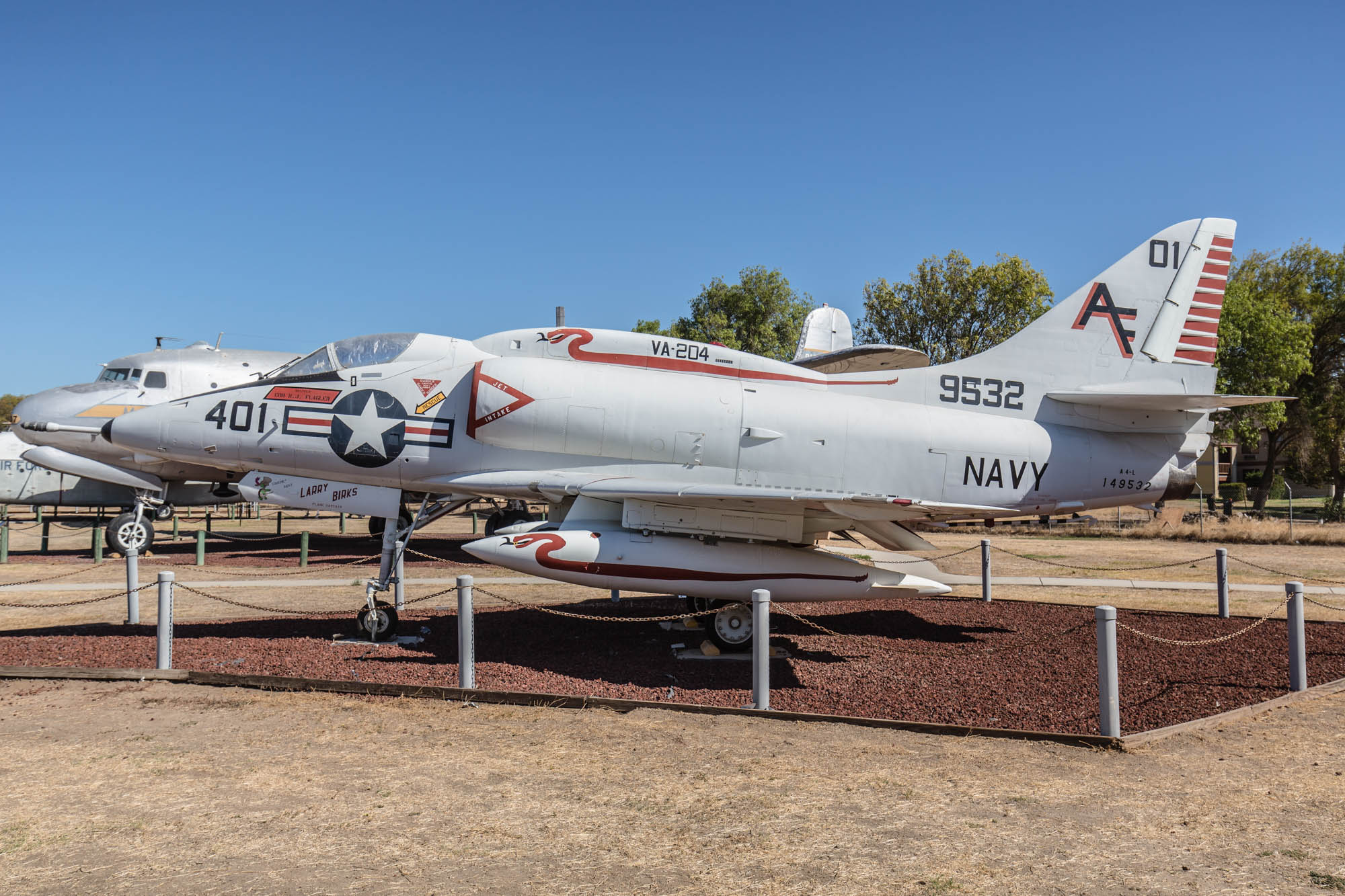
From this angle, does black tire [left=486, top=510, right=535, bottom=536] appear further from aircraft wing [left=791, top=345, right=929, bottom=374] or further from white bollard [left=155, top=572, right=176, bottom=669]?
white bollard [left=155, top=572, right=176, bottom=669]

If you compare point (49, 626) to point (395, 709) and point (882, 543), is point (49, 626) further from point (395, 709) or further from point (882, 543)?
point (882, 543)

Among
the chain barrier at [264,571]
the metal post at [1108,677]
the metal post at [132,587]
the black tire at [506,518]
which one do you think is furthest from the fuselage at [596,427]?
the black tire at [506,518]

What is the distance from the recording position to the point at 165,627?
Result: 838 centimetres

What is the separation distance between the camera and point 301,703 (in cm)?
753

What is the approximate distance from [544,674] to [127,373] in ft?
50.5

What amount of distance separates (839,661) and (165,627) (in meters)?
7.11

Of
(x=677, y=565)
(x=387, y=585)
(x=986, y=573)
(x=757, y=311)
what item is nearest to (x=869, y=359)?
(x=986, y=573)

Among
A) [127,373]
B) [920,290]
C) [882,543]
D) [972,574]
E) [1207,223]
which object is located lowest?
[972,574]

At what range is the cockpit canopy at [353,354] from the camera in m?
10.3

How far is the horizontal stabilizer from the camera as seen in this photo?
32.8 feet

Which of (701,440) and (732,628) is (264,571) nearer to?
(732,628)

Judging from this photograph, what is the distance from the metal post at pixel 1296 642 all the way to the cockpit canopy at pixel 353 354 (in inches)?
388

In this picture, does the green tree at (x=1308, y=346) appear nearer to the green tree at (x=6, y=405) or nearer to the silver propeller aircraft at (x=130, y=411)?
the silver propeller aircraft at (x=130, y=411)

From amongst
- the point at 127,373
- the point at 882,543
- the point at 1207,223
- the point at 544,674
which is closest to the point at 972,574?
the point at 882,543
